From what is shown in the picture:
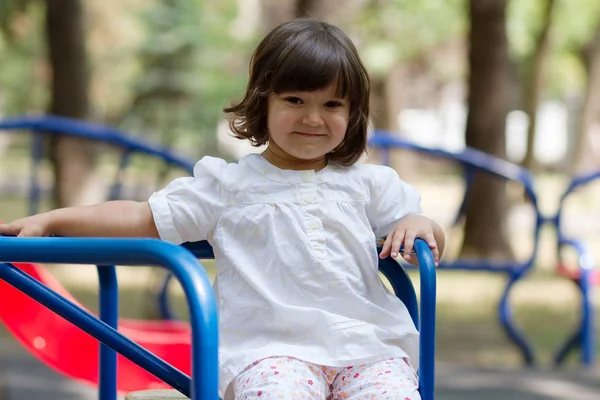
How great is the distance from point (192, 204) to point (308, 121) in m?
0.28

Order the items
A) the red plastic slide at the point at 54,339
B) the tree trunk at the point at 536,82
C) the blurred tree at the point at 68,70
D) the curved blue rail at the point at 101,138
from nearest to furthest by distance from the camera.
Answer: the red plastic slide at the point at 54,339 → the curved blue rail at the point at 101,138 → the blurred tree at the point at 68,70 → the tree trunk at the point at 536,82

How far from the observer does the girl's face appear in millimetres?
2051

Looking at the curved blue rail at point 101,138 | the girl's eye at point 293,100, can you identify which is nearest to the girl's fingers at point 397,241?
the girl's eye at point 293,100

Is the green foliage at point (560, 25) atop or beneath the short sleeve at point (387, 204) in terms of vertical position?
atop

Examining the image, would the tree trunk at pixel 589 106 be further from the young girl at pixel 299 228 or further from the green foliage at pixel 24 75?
the young girl at pixel 299 228

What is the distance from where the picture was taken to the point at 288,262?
201cm

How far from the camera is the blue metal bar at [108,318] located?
2.14 m

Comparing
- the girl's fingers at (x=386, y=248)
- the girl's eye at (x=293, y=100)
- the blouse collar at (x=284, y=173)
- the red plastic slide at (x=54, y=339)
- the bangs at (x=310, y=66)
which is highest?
the bangs at (x=310, y=66)

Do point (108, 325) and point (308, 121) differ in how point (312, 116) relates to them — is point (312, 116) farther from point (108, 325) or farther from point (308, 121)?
point (108, 325)

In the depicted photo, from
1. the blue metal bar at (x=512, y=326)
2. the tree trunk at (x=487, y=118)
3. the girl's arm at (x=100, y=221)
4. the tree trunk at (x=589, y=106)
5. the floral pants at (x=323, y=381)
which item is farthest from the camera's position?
the tree trunk at (x=589, y=106)

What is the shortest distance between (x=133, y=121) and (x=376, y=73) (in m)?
6.76

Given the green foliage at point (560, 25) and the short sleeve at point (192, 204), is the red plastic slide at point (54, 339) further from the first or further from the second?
the green foliage at point (560, 25)

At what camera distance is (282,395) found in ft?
5.94

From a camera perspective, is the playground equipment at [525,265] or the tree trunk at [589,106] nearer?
the playground equipment at [525,265]
